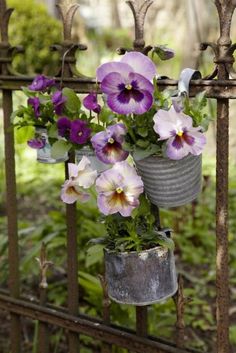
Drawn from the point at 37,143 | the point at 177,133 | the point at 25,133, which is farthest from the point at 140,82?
the point at 25,133

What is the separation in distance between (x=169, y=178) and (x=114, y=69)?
317mm

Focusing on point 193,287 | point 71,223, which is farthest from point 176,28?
point 71,223

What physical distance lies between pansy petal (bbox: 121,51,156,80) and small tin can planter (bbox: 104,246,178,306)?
1.54 feet

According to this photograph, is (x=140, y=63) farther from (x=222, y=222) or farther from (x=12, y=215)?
(x=12, y=215)

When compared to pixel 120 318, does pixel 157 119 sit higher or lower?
higher

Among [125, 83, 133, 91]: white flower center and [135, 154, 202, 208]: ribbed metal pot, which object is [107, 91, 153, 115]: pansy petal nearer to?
[125, 83, 133, 91]: white flower center

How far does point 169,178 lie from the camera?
1619mm

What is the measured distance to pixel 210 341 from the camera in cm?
289

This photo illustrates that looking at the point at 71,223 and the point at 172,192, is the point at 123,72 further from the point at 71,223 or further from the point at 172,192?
the point at 71,223

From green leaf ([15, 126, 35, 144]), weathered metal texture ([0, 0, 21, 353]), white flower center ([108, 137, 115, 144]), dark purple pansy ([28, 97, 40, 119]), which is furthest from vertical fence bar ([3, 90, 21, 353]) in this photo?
white flower center ([108, 137, 115, 144])

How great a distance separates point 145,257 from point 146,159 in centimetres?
26

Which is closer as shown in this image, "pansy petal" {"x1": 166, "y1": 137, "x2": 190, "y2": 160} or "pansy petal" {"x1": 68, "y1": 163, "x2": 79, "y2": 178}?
"pansy petal" {"x1": 166, "y1": 137, "x2": 190, "y2": 160}

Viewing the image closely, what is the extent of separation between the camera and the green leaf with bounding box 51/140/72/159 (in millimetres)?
1732

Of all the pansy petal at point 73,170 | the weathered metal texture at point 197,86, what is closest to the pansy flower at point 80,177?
the pansy petal at point 73,170
